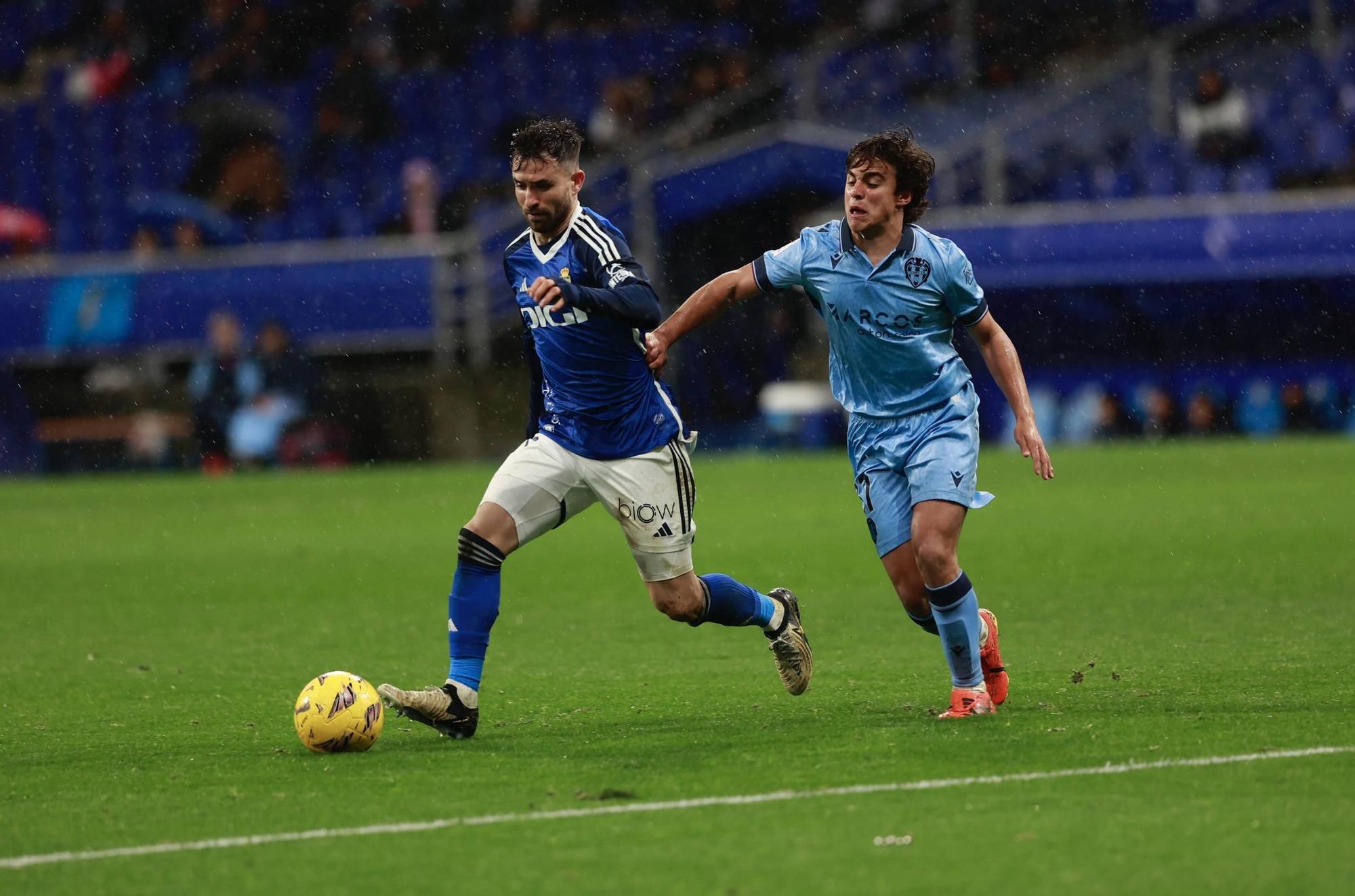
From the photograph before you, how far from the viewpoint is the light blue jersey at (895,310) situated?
686cm

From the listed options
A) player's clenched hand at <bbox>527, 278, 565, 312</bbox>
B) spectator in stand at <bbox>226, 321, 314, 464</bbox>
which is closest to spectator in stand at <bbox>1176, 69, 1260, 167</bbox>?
spectator in stand at <bbox>226, 321, 314, 464</bbox>

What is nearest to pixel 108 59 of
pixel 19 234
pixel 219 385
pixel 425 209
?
pixel 19 234

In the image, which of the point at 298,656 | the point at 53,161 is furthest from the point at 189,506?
the point at 53,161

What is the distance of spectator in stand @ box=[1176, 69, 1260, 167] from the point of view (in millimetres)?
25625

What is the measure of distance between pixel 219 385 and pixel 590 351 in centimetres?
1818

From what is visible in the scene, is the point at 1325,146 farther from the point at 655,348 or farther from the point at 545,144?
the point at 545,144

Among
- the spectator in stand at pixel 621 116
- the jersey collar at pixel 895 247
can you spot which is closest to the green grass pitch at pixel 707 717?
the jersey collar at pixel 895 247

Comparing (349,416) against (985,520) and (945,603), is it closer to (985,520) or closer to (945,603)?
(985,520)

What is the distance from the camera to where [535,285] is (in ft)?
20.9

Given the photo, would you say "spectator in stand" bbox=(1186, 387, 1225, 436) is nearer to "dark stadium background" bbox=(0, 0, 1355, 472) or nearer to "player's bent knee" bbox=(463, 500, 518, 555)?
"dark stadium background" bbox=(0, 0, 1355, 472)

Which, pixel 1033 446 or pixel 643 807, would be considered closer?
pixel 643 807

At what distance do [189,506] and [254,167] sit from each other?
11.5m

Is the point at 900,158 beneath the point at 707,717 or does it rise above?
above

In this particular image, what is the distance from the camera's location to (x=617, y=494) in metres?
7.05
